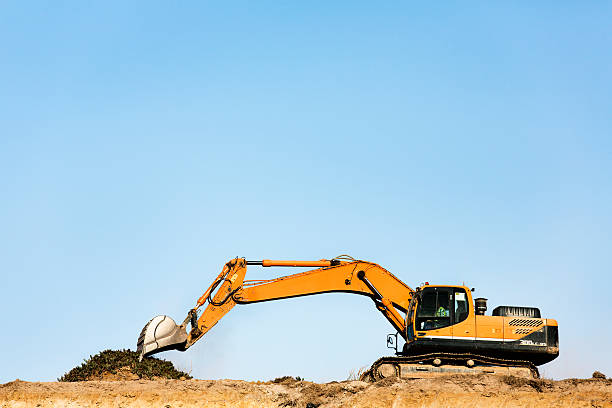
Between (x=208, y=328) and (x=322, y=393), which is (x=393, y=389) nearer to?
(x=322, y=393)

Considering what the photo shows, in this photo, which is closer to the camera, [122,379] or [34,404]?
[34,404]

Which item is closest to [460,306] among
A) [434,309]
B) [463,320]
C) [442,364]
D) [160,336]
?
[463,320]

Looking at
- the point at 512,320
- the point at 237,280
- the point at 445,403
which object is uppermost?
the point at 237,280

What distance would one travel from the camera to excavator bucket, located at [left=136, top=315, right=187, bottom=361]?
2562 cm

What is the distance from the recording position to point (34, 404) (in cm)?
2522

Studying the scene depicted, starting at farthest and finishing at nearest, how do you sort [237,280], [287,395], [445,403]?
[237,280], [287,395], [445,403]

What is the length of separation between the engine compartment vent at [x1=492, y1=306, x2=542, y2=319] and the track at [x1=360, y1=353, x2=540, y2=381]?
1.36 metres

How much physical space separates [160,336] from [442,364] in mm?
8332

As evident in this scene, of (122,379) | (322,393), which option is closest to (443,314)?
(322,393)

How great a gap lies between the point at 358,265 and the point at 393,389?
→ 174 inches

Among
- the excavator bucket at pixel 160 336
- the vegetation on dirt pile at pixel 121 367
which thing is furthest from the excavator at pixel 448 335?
the vegetation on dirt pile at pixel 121 367

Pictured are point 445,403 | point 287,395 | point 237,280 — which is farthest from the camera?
point 237,280

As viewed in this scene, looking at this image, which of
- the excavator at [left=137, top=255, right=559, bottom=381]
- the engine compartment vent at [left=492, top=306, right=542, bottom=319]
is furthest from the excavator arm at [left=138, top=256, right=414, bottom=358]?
the engine compartment vent at [left=492, top=306, right=542, bottom=319]

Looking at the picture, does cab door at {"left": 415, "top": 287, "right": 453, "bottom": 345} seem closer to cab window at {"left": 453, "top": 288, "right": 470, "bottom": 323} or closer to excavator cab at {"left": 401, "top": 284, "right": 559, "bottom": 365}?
excavator cab at {"left": 401, "top": 284, "right": 559, "bottom": 365}
